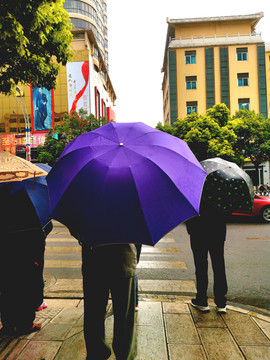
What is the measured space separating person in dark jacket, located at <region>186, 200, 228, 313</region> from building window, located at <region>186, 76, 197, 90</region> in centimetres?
4151

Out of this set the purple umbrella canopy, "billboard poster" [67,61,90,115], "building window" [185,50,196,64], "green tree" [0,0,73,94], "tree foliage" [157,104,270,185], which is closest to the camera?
the purple umbrella canopy

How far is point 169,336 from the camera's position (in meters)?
3.05

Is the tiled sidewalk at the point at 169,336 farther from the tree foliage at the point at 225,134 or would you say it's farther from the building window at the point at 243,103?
the building window at the point at 243,103

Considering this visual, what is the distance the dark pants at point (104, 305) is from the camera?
213 cm

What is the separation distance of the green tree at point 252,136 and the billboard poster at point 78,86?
19.2 meters

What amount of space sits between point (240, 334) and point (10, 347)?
8.24 ft

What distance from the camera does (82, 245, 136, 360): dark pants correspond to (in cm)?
213

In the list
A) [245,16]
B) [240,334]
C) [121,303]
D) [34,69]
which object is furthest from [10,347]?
[245,16]

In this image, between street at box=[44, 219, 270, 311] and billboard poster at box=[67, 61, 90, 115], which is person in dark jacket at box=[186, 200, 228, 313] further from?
billboard poster at box=[67, 61, 90, 115]

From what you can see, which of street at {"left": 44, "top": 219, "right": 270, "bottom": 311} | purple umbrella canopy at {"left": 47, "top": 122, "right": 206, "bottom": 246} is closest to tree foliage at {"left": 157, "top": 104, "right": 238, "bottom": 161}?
street at {"left": 44, "top": 219, "right": 270, "bottom": 311}

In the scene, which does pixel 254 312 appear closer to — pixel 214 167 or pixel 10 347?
pixel 214 167

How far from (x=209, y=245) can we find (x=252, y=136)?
2800 cm

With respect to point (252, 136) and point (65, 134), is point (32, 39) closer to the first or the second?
point (65, 134)

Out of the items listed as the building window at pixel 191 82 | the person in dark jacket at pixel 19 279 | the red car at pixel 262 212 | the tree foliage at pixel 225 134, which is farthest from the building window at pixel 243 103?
the person in dark jacket at pixel 19 279
